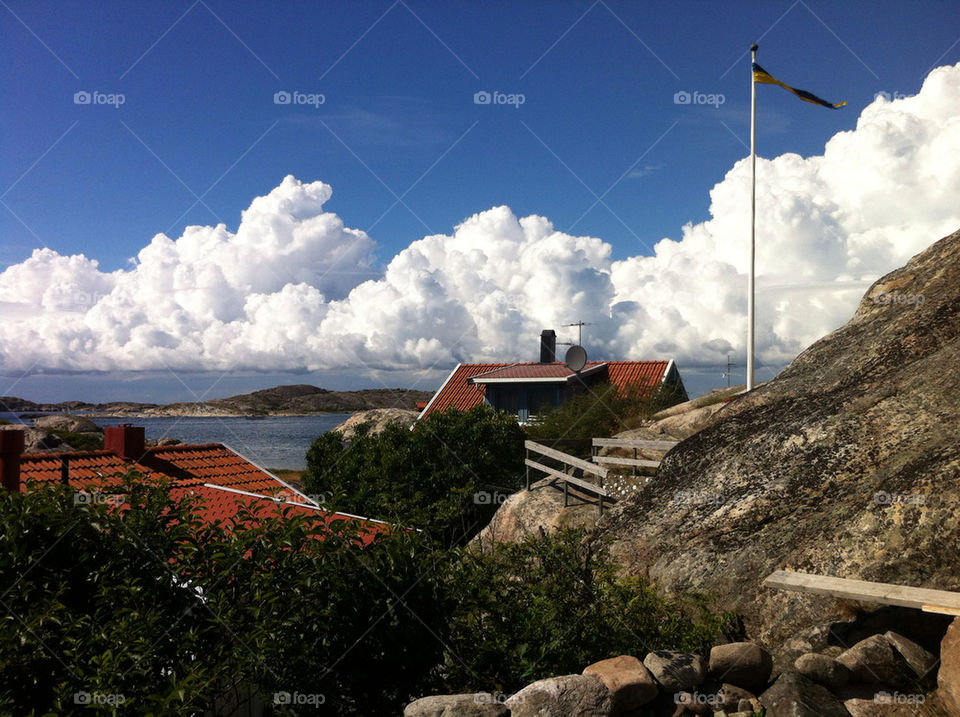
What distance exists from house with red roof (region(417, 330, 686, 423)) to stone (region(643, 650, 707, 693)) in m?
24.4

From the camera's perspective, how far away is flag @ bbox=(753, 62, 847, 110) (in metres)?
19.6

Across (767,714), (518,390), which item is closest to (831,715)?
(767,714)

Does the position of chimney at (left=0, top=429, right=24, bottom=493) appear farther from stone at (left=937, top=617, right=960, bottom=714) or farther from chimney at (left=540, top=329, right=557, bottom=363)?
chimney at (left=540, top=329, right=557, bottom=363)

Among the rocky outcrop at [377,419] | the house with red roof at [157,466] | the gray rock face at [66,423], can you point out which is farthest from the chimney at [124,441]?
the gray rock face at [66,423]

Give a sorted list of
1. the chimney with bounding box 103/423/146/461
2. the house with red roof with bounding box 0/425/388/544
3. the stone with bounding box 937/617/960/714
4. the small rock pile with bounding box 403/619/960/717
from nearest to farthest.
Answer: the small rock pile with bounding box 403/619/960/717, the stone with bounding box 937/617/960/714, the house with red roof with bounding box 0/425/388/544, the chimney with bounding box 103/423/146/461

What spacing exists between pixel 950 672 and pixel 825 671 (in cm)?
82

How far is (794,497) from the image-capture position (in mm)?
7938

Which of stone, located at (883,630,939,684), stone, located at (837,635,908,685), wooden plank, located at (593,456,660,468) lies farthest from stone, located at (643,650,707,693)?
wooden plank, located at (593,456,660,468)

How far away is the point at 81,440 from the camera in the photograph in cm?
4281

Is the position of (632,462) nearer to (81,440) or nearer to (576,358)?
(576,358)

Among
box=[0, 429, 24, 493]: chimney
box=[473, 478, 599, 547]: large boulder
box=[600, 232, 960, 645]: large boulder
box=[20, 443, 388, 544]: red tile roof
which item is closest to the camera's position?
box=[600, 232, 960, 645]: large boulder

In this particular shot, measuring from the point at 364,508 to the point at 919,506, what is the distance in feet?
52.3

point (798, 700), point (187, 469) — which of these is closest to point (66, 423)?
point (187, 469)

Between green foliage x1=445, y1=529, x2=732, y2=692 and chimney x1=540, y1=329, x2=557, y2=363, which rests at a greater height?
chimney x1=540, y1=329, x2=557, y2=363
